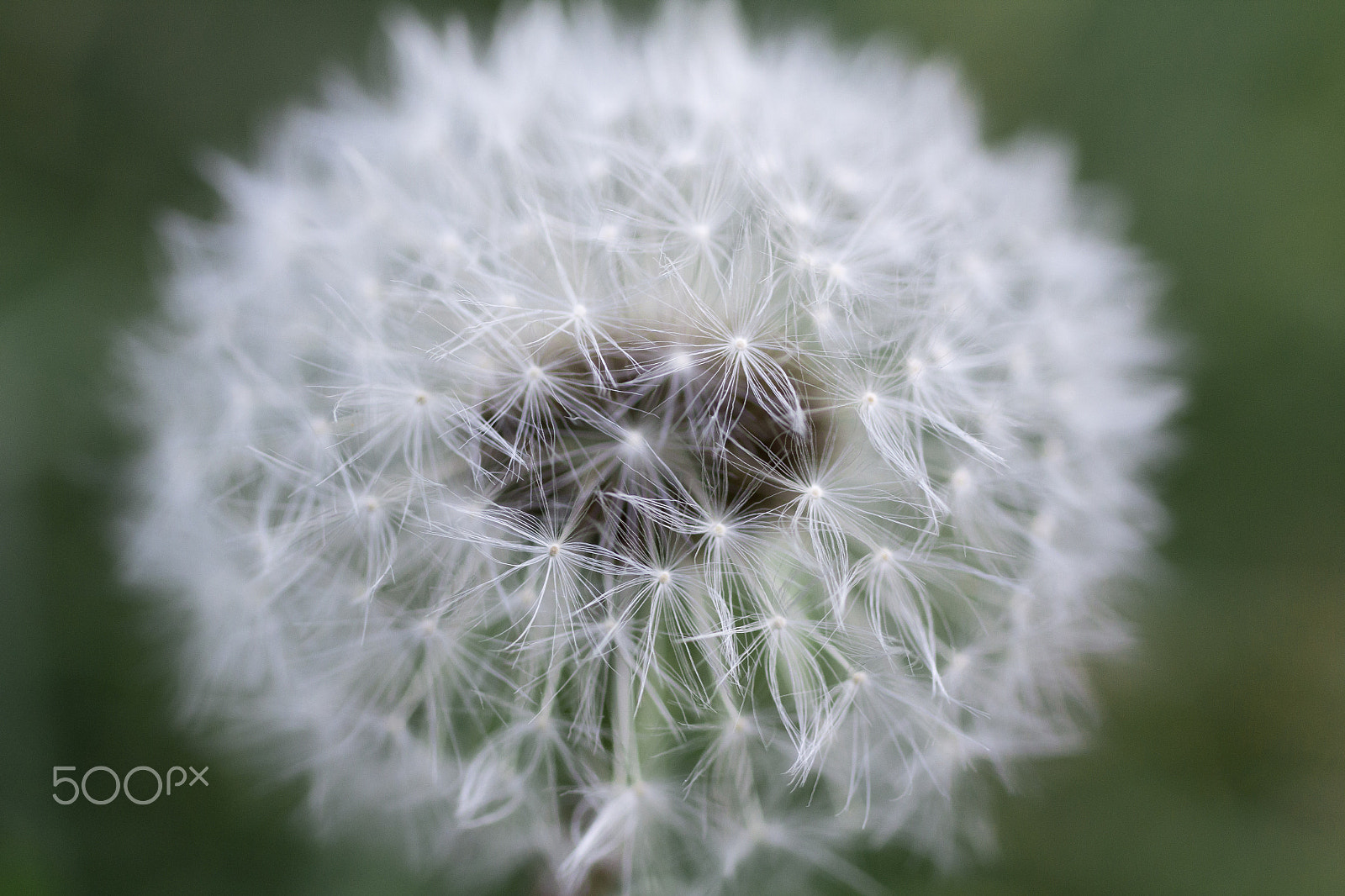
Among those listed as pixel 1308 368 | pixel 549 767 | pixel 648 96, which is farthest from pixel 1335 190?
pixel 549 767

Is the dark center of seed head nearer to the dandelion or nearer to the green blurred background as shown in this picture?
the dandelion

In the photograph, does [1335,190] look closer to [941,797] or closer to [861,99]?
[861,99]
